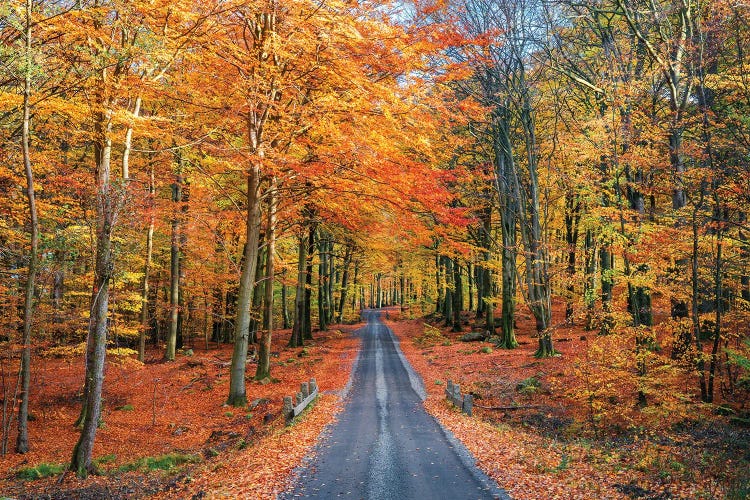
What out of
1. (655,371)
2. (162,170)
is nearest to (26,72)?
(162,170)

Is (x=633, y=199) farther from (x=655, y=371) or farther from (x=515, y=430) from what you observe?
(x=515, y=430)

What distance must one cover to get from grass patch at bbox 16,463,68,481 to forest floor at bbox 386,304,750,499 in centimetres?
1017

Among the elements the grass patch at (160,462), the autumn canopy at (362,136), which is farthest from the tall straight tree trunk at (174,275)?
the grass patch at (160,462)

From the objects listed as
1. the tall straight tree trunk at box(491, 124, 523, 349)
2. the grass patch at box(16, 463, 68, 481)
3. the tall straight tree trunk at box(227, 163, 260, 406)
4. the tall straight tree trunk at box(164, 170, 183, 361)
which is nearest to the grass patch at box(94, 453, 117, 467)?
the grass patch at box(16, 463, 68, 481)

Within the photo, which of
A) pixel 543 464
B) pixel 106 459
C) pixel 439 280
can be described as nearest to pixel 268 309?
pixel 106 459

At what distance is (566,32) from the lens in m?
19.5

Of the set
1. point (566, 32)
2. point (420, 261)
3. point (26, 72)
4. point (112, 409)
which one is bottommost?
point (112, 409)

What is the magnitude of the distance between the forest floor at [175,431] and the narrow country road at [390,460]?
2.20 ft

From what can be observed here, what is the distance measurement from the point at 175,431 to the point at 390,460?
29.7ft

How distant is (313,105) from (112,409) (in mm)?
14671

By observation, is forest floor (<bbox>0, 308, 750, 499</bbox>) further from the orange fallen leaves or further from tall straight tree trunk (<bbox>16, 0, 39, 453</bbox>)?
tall straight tree trunk (<bbox>16, 0, 39, 453</bbox>)

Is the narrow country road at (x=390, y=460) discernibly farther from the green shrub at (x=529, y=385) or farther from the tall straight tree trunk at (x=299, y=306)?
the tall straight tree trunk at (x=299, y=306)

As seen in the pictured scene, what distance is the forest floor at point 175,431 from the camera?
9188mm

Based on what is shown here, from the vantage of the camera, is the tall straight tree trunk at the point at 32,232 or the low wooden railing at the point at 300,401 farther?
the low wooden railing at the point at 300,401
